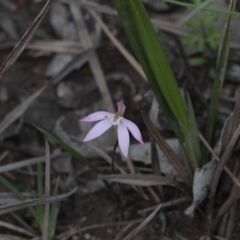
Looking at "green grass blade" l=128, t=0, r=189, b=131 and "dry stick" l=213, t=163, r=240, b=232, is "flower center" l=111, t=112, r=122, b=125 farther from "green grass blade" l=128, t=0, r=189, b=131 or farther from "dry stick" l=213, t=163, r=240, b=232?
"dry stick" l=213, t=163, r=240, b=232

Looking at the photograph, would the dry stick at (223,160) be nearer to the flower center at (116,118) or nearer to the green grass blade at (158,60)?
the green grass blade at (158,60)

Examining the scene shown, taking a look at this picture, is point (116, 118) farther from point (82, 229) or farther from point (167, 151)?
point (82, 229)

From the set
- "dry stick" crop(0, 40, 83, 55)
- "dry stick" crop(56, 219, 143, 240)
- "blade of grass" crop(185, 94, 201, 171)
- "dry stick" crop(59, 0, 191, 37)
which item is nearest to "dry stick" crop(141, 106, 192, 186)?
"blade of grass" crop(185, 94, 201, 171)

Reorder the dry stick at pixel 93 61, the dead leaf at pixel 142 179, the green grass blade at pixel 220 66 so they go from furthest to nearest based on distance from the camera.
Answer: the dry stick at pixel 93 61 < the dead leaf at pixel 142 179 < the green grass blade at pixel 220 66

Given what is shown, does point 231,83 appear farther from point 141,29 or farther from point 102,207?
point 141,29

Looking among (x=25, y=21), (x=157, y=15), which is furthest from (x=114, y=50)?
(x=25, y=21)

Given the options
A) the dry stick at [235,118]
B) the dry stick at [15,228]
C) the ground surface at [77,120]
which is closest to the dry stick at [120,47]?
the ground surface at [77,120]
